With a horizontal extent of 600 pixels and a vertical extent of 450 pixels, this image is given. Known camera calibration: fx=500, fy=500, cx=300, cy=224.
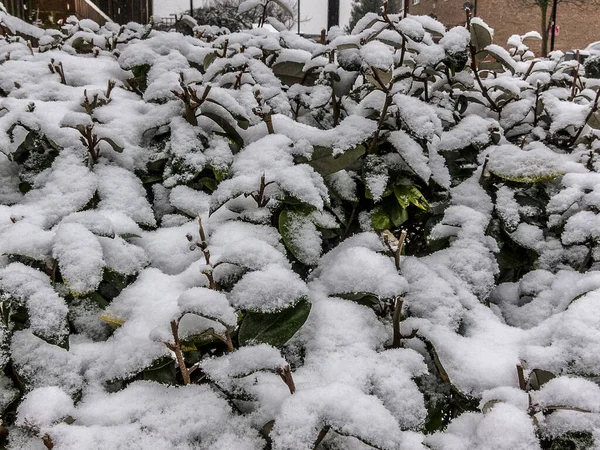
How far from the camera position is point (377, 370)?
2.77 ft

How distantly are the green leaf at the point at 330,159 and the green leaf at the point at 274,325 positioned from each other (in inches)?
15.3

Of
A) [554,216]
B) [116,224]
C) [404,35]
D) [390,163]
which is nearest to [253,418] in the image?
[116,224]

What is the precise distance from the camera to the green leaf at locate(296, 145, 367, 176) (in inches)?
45.8

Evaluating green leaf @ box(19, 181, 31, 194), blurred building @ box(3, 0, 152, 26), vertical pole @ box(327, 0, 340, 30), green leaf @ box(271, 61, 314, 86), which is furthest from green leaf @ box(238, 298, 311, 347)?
vertical pole @ box(327, 0, 340, 30)

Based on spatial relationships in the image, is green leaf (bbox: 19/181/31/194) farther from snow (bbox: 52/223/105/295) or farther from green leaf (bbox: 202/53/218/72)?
green leaf (bbox: 202/53/218/72)

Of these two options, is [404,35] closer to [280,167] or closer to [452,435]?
[280,167]

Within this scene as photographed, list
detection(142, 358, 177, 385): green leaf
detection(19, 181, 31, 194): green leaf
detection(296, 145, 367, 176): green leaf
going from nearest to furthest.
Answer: detection(142, 358, 177, 385): green leaf, detection(296, 145, 367, 176): green leaf, detection(19, 181, 31, 194): green leaf

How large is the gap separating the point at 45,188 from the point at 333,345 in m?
0.78

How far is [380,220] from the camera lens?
3.99 feet

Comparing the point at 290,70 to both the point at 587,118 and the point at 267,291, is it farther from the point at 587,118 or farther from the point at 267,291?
the point at 267,291

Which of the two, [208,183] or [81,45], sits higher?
[81,45]

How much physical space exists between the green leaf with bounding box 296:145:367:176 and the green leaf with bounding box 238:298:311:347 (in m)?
0.39

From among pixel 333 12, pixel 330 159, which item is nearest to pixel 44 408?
pixel 330 159

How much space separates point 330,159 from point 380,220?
0.19m
